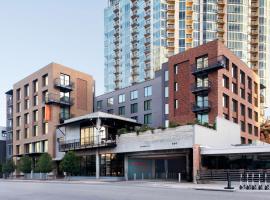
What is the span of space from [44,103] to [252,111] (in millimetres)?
36662

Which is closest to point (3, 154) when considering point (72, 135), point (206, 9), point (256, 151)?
point (72, 135)

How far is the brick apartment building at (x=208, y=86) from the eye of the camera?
58281 mm

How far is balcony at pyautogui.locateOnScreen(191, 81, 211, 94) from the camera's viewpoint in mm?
58944

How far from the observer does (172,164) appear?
58.4 metres

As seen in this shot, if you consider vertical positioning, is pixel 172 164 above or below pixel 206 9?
below

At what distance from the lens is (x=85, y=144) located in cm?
Answer: 5700

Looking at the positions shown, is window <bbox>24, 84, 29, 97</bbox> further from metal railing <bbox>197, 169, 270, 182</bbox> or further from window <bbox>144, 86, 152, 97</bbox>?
metal railing <bbox>197, 169, 270, 182</bbox>

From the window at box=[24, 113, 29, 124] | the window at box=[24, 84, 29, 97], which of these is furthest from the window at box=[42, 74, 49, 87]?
the window at box=[24, 113, 29, 124]

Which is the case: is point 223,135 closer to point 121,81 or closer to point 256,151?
point 256,151

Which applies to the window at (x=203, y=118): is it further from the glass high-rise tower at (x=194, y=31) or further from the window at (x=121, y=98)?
the glass high-rise tower at (x=194, y=31)

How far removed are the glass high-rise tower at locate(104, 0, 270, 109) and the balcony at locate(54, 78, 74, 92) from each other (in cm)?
4685

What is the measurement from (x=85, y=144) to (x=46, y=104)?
16.7 m

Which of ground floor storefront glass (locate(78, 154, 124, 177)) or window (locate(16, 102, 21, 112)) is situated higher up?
window (locate(16, 102, 21, 112))

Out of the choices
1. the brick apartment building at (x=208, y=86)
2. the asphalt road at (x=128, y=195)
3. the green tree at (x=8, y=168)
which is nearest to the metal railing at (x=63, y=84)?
the green tree at (x=8, y=168)
